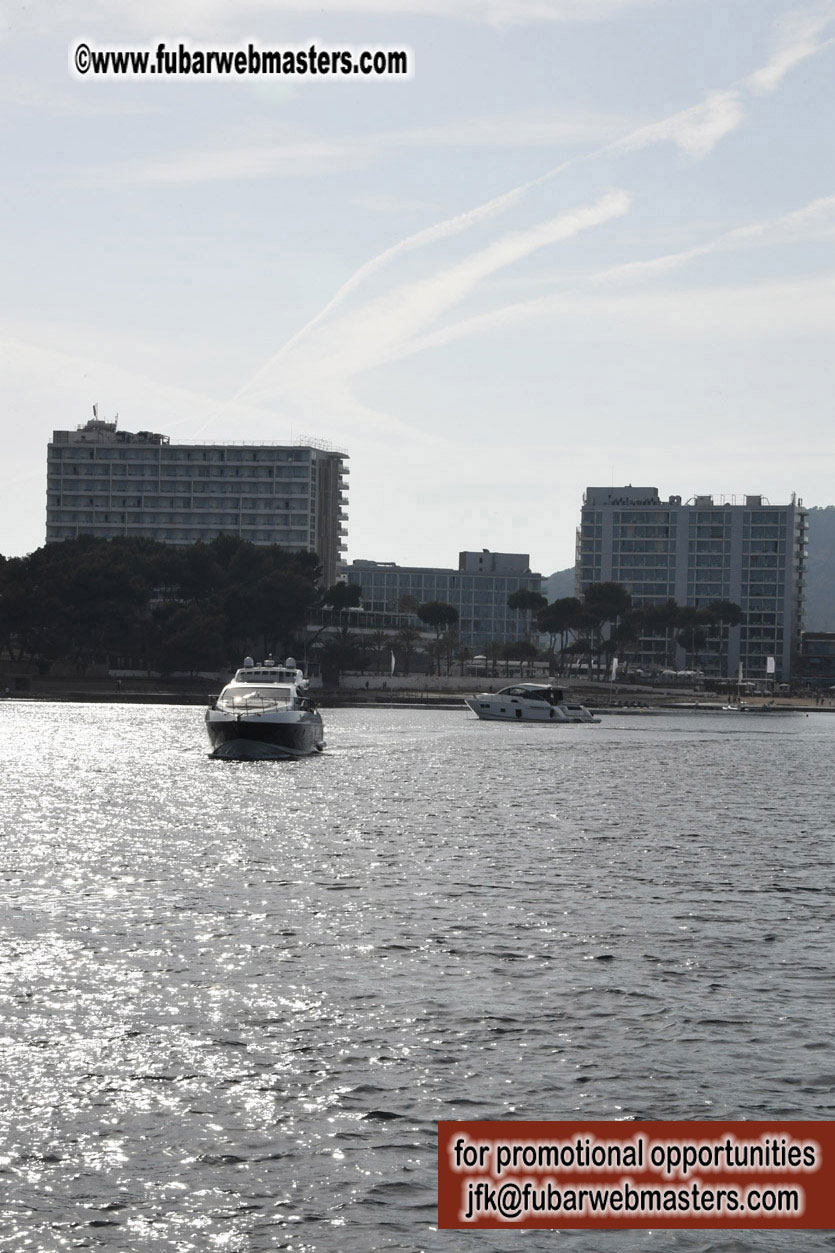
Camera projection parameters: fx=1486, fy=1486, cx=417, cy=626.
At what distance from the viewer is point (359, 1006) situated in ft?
83.9

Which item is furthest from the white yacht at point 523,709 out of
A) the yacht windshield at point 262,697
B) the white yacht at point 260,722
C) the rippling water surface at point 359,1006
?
the rippling water surface at point 359,1006

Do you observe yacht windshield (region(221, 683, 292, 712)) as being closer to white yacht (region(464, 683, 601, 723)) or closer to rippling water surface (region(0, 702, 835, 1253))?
rippling water surface (region(0, 702, 835, 1253))

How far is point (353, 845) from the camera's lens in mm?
50750

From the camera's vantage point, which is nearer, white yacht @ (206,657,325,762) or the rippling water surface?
the rippling water surface

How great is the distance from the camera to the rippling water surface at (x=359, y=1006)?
55.5 feet

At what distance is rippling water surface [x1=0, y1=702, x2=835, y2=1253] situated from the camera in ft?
55.5

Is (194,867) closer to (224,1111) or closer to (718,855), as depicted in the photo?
(718,855)

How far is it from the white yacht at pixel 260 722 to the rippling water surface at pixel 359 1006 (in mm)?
28905

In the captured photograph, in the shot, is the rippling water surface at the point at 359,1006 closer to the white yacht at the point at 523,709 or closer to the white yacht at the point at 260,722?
the white yacht at the point at 260,722

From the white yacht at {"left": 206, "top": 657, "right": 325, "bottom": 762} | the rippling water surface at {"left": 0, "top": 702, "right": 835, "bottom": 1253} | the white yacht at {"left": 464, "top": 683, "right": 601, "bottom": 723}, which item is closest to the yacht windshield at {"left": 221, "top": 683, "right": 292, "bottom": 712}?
the white yacht at {"left": 206, "top": 657, "right": 325, "bottom": 762}

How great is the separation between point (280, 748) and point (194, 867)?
48.4 m

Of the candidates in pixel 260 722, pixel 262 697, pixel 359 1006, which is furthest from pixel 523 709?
pixel 359 1006

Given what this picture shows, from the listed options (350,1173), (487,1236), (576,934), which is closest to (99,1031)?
(350,1173)

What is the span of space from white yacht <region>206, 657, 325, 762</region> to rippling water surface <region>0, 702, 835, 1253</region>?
2891 centimetres
